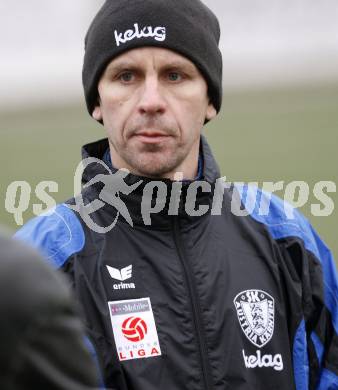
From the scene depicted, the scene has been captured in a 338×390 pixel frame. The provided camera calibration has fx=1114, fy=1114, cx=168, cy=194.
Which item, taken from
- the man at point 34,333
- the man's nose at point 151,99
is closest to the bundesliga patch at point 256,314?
the man's nose at point 151,99

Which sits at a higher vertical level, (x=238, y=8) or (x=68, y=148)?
(x=238, y=8)

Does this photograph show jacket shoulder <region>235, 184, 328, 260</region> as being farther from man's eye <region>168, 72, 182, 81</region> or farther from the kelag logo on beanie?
the kelag logo on beanie

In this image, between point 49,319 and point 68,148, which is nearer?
point 49,319

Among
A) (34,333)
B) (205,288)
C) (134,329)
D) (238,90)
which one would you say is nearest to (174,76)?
(205,288)

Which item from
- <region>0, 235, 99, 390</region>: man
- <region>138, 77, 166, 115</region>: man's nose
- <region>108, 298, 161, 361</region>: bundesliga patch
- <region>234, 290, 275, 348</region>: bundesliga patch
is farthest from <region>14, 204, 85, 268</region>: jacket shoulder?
<region>0, 235, 99, 390</region>: man

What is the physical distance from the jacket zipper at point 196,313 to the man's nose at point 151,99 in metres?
0.28

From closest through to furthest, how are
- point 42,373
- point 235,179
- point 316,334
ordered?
point 42,373, point 316,334, point 235,179

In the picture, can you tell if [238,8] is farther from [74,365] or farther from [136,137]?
[74,365]

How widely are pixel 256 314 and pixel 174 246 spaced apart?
250 millimetres

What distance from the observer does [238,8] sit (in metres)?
7.25

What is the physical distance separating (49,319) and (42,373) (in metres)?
0.06

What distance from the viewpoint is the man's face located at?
268 cm

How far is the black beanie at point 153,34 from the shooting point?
2750 mm

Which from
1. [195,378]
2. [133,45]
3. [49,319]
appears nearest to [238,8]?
[133,45]
